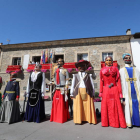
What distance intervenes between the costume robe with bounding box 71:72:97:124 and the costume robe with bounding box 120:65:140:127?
85cm

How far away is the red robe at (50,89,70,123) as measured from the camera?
122 inches

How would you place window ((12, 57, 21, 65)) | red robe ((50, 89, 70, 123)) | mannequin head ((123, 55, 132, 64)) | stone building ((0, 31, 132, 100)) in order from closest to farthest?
1. mannequin head ((123, 55, 132, 64))
2. red robe ((50, 89, 70, 123))
3. stone building ((0, 31, 132, 100))
4. window ((12, 57, 21, 65))

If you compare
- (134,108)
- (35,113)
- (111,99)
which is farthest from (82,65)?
(35,113)

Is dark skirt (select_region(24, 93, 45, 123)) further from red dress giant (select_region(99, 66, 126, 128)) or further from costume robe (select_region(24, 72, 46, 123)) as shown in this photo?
red dress giant (select_region(99, 66, 126, 128))

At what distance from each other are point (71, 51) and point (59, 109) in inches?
384

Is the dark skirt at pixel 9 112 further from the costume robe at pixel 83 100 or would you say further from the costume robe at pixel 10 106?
the costume robe at pixel 83 100

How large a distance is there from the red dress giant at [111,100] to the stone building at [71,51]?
8665 mm

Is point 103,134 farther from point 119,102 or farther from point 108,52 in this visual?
point 108,52

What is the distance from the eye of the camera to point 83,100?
2.99 metres

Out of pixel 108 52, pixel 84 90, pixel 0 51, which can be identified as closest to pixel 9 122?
pixel 84 90

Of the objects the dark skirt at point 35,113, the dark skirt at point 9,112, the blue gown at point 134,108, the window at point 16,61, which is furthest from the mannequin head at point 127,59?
the window at point 16,61

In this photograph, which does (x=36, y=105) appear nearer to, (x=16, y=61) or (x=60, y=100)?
(x=60, y=100)

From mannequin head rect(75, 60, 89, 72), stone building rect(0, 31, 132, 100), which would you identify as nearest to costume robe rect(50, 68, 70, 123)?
mannequin head rect(75, 60, 89, 72)

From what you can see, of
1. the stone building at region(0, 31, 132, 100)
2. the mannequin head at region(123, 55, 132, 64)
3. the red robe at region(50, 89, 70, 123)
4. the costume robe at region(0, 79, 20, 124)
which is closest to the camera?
the mannequin head at region(123, 55, 132, 64)
